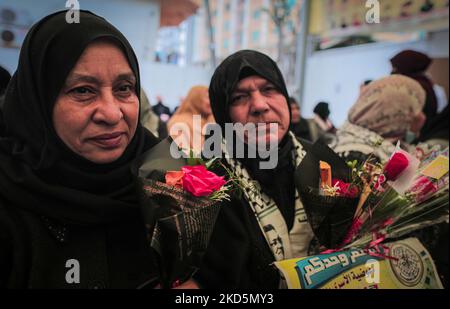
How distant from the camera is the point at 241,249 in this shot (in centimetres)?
108

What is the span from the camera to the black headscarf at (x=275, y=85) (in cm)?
116

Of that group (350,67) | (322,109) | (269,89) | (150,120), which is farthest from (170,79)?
(350,67)

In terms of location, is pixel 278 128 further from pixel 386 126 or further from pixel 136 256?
pixel 386 126

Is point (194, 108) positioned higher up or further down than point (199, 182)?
higher up

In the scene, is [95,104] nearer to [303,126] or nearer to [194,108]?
[194,108]

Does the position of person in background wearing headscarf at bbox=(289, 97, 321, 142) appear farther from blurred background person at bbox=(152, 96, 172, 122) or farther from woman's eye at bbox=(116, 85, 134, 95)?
woman's eye at bbox=(116, 85, 134, 95)

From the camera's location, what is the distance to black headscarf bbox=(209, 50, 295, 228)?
1163mm

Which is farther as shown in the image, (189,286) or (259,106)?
(259,106)

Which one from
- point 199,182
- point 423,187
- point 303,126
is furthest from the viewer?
point 303,126

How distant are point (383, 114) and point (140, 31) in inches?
46.4

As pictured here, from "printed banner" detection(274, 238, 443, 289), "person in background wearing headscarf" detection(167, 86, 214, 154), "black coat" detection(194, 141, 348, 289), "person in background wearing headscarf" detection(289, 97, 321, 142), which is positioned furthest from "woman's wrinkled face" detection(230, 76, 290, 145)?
"person in background wearing headscarf" detection(289, 97, 321, 142)

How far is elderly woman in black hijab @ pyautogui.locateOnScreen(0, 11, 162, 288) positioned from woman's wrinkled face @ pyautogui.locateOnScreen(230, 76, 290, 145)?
1.16 feet

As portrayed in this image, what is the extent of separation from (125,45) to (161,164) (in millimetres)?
305

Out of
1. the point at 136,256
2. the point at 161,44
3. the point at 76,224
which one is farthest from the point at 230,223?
the point at 161,44
